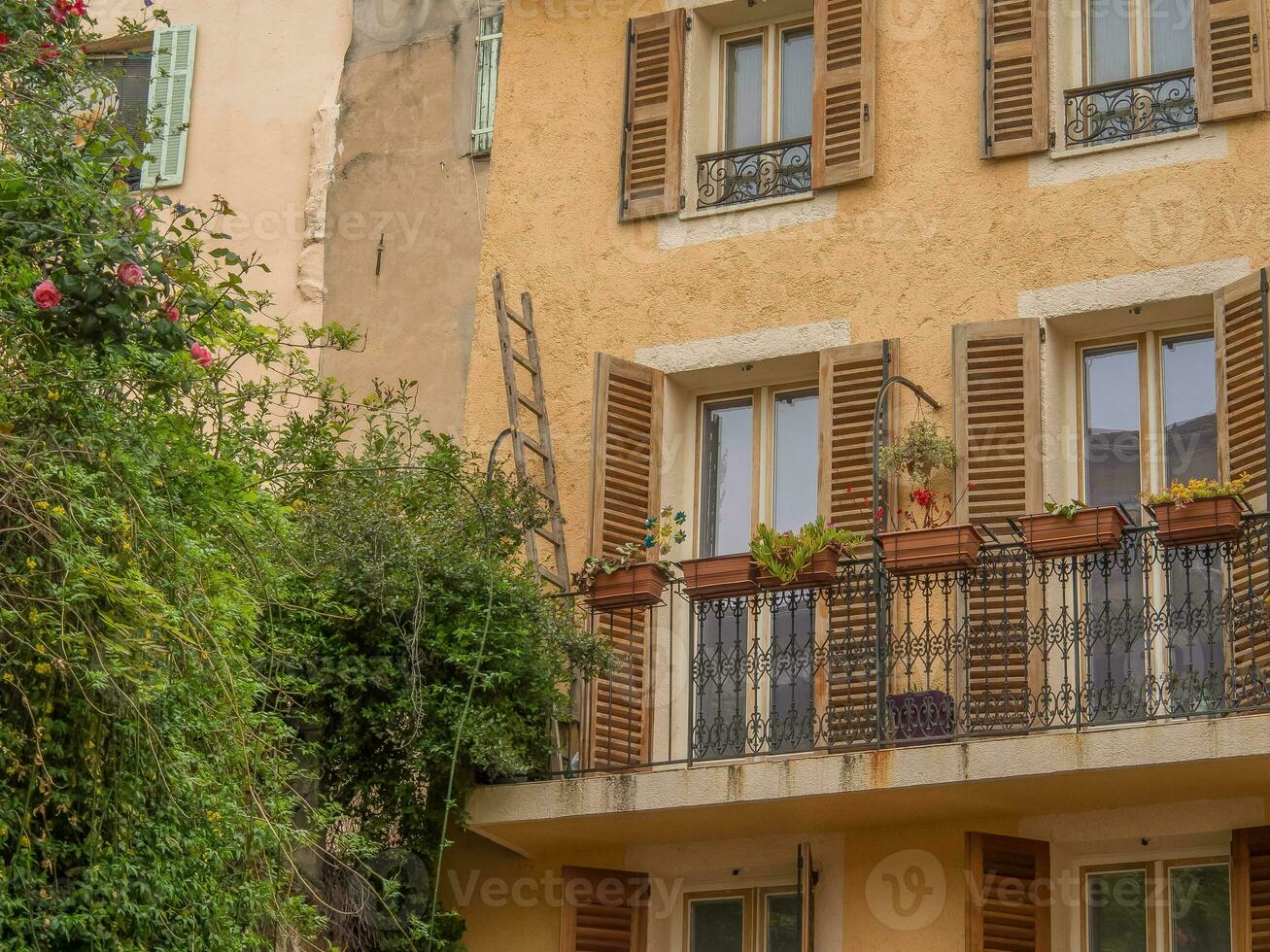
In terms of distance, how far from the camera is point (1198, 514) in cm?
1060

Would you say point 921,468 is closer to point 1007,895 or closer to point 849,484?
point 849,484

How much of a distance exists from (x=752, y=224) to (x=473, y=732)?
3.37 m

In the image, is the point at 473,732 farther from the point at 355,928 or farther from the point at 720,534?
the point at 720,534

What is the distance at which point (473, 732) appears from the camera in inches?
444

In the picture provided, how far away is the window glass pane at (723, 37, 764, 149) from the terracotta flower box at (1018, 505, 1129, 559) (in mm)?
3428

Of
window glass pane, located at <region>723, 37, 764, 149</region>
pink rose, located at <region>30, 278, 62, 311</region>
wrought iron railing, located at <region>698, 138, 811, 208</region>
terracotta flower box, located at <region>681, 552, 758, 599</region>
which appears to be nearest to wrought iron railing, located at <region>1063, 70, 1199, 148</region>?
wrought iron railing, located at <region>698, 138, 811, 208</region>

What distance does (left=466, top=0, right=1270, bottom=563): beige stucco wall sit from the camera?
1195cm

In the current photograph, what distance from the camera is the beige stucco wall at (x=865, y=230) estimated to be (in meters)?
12.0

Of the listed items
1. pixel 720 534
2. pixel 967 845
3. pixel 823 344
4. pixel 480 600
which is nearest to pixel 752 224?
pixel 823 344

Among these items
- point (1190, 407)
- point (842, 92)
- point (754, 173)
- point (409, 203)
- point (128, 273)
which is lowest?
point (128, 273)

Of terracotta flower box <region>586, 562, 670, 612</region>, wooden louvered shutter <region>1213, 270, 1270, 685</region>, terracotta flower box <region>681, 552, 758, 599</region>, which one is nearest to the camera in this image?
wooden louvered shutter <region>1213, 270, 1270, 685</region>

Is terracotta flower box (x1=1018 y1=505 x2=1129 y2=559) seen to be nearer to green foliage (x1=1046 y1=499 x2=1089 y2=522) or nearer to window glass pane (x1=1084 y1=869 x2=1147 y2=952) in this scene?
green foliage (x1=1046 y1=499 x2=1089 y2=522)

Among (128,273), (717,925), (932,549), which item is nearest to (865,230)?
(932,549)

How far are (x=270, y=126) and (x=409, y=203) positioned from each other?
4.26 feet
